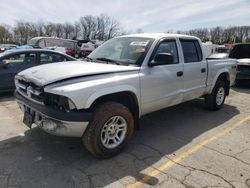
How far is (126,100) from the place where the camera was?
154 inches


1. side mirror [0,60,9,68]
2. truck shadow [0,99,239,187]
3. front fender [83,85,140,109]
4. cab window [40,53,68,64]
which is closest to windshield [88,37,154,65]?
front fender [83,85,140,109]

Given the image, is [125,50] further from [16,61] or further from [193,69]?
[16,61]

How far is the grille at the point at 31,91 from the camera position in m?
3.26

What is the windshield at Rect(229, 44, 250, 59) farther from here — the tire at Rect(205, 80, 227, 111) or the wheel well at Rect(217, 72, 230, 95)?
the tire at Rect(205, 80, 227, 111)

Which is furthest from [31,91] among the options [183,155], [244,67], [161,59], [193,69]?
[244,67]

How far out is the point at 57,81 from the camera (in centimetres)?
314

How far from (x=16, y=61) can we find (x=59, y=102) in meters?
5.20

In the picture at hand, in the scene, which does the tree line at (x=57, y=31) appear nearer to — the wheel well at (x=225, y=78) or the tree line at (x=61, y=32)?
the tree line at (x=61, y=32)

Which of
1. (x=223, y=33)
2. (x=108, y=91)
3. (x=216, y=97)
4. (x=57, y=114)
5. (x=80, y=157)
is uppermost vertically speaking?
(x=223, y=33)

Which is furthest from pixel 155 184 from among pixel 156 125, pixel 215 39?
pixel 215 39

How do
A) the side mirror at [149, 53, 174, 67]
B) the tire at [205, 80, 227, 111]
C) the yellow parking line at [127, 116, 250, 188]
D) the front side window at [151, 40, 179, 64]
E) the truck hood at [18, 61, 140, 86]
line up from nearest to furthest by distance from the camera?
the yellow parking line at [127, 116, 250, 188] < the truck hood at [18, 61, 140, 86] < the side mirror at [149, 53, 174, 67] < the front side window at [151, 40, 179, 64] < the tire at [205, 80, 227, 111]

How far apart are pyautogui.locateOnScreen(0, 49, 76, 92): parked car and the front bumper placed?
14.8 feet

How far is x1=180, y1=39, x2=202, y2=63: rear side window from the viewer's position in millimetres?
4875

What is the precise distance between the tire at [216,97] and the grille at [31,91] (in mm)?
4156
